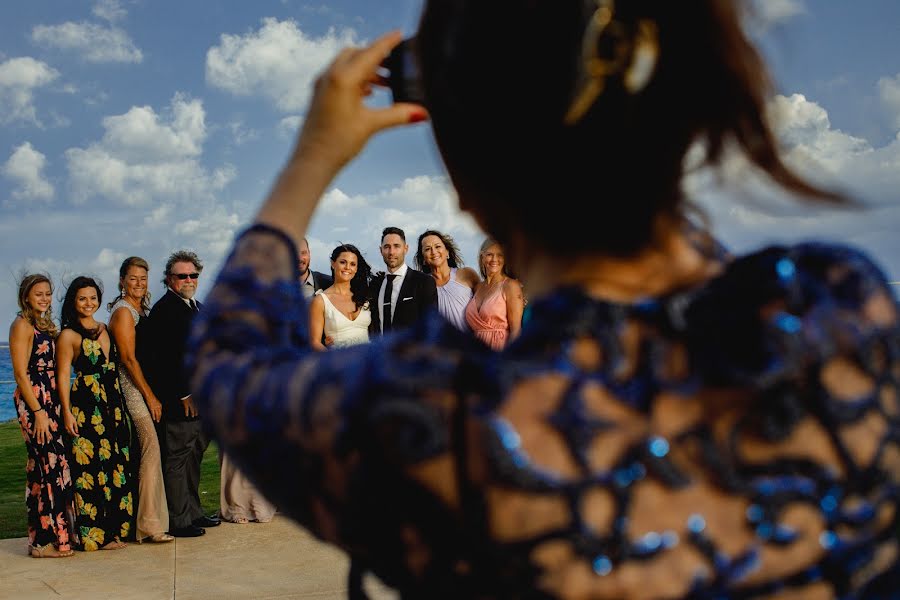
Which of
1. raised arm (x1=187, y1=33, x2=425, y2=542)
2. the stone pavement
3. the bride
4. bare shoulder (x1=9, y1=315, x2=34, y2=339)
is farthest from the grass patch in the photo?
raised arm (x1=187, y1=33, x2=425, y2=542)

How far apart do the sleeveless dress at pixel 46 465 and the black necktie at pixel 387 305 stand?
8.50 feet

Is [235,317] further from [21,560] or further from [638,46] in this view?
[21,560]

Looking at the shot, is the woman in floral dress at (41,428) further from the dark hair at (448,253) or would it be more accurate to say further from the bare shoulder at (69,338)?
the dark hair at (448,253)

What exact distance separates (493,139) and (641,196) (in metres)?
0.14

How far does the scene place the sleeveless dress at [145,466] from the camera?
6922 mm

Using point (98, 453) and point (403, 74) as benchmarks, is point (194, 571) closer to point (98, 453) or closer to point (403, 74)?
point (98, 453)

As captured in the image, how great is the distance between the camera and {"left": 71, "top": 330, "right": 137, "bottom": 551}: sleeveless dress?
6707mm

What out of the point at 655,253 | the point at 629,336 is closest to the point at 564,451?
the point at 629,336

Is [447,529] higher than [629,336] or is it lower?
lower

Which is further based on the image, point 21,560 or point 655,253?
point 21,560

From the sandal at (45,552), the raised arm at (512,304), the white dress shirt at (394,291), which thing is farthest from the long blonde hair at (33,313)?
the raised arm at (512,304)

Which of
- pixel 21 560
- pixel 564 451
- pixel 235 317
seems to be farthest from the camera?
pixel 21 560

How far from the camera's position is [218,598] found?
5.27 m

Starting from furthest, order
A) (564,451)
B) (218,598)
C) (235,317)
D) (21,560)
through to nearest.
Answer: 1. (21,560)
2. (218,598)
3. (235,317)
4. (564,451)
